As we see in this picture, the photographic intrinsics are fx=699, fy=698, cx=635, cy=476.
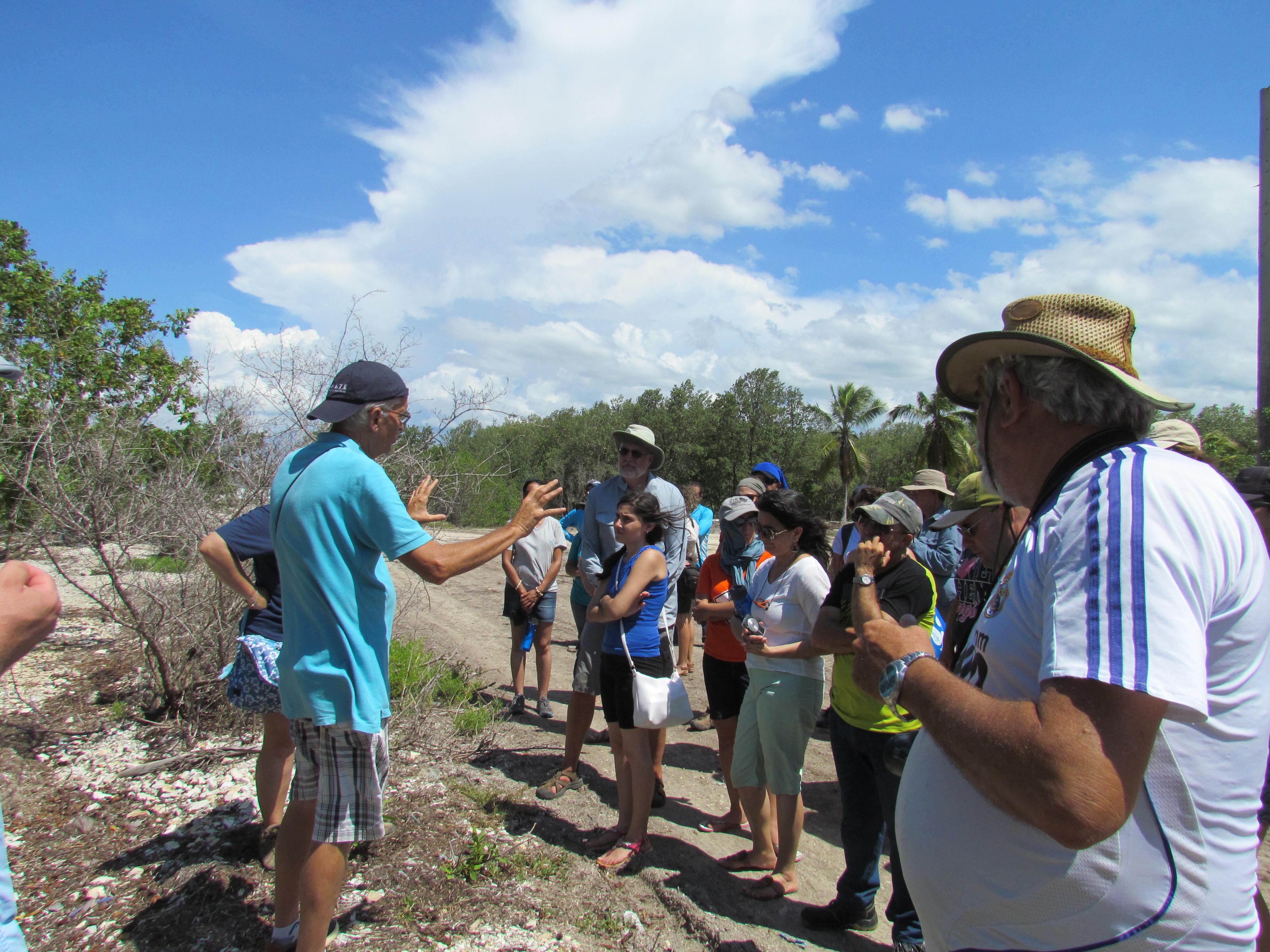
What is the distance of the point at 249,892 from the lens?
2883 millimetres

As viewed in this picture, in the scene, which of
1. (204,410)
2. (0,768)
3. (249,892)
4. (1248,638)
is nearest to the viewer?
(1248,638)

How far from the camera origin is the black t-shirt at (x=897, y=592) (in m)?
2.86

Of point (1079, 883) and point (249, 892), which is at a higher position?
point (1079, 883)

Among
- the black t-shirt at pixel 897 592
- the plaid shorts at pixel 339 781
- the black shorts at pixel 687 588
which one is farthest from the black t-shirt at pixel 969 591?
the black shorts at pixel 687 588

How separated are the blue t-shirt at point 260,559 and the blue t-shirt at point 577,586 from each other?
2399 mm

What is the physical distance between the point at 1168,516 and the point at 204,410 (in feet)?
18.0

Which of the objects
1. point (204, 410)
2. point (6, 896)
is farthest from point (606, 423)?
point (6, 896)

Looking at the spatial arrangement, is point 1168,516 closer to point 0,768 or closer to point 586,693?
point 586,693

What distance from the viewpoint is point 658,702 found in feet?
11.0

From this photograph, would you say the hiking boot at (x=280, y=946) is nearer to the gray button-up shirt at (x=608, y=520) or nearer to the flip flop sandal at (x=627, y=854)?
the flip flop sandal at (x=627, y=854)

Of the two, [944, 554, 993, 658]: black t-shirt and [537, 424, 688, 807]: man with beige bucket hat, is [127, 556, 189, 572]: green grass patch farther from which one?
[944, 554, 993, 658]: black t-shirt

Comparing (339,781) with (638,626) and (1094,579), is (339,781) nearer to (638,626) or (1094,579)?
(638,626)

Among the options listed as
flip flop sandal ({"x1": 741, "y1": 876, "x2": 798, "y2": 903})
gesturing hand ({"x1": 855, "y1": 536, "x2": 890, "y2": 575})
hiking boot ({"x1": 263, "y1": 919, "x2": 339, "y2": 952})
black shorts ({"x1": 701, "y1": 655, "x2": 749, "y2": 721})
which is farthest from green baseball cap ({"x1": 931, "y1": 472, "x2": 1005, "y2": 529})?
hiking boot ({"x1": 263, "y1": 919, "x2": 339, "y2": 952})

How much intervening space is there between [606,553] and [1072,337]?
11.9ft
